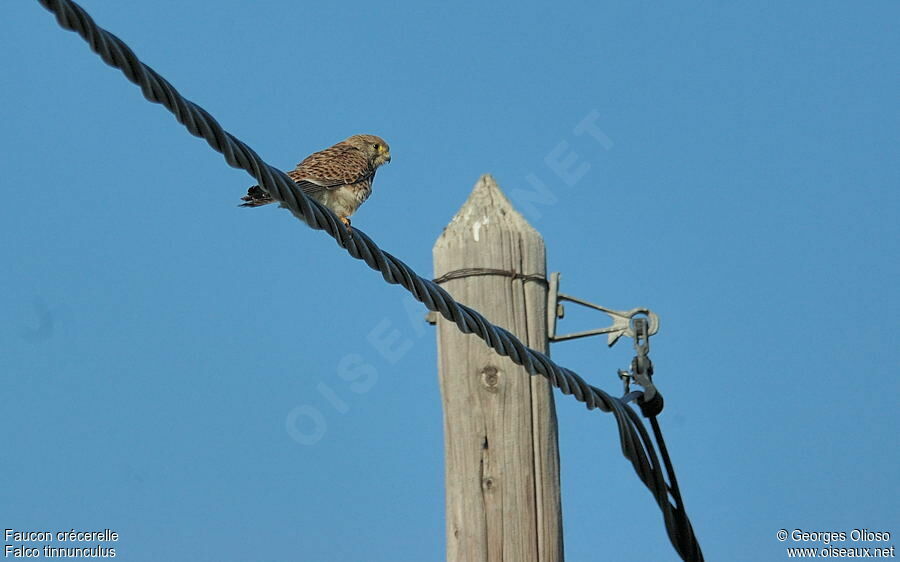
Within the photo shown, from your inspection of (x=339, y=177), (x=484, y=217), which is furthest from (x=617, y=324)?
(x=339, y=177)

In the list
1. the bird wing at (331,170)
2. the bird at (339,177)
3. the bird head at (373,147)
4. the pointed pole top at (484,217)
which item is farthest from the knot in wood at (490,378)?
the bird head at (373,147)

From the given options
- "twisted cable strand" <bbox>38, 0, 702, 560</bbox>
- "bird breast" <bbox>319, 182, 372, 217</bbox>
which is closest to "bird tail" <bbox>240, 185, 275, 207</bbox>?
"bird breast" <bbox>319, 182, 372, 217</bbox>

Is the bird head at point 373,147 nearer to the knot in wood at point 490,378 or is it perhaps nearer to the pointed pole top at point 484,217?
the pointed pole top at point 484,217

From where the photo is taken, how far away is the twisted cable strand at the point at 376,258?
2373mm

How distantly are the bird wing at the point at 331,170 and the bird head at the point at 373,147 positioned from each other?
10.9 inches

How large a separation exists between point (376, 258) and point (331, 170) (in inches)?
107

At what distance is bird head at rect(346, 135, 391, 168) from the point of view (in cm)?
677

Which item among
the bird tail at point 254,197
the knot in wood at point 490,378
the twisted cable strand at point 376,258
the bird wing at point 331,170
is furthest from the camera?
the bird wing at point 331,170

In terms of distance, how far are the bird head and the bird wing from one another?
0.28m

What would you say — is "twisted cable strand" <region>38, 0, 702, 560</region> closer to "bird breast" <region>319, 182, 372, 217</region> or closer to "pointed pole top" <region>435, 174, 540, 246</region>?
"pointed pole top" <region>435, 174, 540, 246</region>

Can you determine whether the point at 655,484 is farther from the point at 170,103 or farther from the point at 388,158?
the point at 388,158

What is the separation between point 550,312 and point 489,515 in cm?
74

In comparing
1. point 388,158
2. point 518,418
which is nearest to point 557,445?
point 518,418

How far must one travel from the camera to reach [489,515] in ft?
12.4
